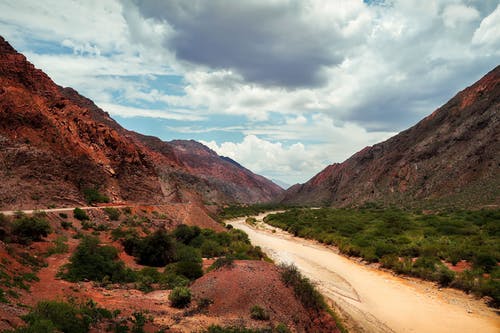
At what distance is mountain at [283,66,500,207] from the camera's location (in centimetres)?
5950

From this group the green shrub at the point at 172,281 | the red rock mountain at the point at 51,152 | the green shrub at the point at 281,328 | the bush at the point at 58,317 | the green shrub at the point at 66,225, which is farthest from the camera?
the red rock mountain at the point at 51,152

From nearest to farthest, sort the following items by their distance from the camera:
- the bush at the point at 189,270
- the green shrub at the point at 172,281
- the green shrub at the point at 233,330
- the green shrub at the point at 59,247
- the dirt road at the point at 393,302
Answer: the green shrub at the point at 233,330
the dirt road at the point at 393,302
the green shrub at the point at 172,281
the green shrub at the point at 59,247
the bush at the point at 189,270

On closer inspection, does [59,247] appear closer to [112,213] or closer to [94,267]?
[94,267]

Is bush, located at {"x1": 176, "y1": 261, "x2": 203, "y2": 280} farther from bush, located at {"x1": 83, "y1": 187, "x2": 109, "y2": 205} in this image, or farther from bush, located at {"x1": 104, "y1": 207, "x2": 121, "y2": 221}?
bush, located at {"x1": 83, "y1": 187, "x2": 109, "y2": 205}

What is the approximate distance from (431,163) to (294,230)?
47.3 metres

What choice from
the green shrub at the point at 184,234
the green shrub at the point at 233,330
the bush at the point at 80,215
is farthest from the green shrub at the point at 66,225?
the green shrub at the point at 233,330

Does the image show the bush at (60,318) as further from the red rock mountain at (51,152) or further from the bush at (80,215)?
the red rock mountain at (51,152)

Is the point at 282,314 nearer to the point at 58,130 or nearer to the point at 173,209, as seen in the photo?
the point at 173,209

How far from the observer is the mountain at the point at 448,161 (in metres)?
59.5

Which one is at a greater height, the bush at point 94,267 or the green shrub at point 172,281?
the bush at point 94,267

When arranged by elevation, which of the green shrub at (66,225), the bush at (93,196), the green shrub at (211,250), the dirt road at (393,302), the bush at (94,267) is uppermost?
the bush at (93,196)

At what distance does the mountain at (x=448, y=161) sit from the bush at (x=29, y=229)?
5733 cm

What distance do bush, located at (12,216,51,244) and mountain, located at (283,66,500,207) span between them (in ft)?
188

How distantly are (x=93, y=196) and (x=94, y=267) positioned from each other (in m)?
18.9
